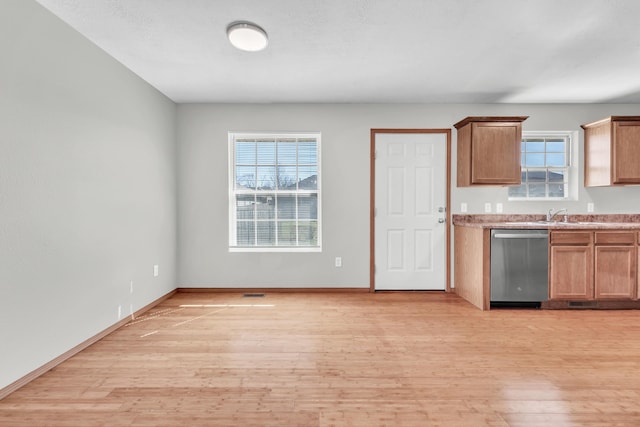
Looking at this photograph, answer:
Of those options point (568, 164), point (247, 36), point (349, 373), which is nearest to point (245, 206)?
point (247, 36)

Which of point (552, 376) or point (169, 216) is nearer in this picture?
point (552, 376)

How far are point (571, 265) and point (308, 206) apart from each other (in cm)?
303

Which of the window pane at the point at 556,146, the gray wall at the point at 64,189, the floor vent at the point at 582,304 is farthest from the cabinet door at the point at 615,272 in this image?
the gray wall at the point at 64,189

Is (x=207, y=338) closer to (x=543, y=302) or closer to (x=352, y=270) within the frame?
(x=352, y=270)

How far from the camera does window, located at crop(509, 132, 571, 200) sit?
4.12 metres

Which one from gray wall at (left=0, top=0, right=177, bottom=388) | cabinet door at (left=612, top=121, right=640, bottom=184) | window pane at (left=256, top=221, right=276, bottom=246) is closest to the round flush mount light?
gray wall at (left=0, top=0, right=177, bottom=388)

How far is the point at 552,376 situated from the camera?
2.08 meters

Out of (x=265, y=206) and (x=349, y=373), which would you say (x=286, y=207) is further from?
(x=349, y=373)

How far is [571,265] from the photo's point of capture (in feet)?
11.3

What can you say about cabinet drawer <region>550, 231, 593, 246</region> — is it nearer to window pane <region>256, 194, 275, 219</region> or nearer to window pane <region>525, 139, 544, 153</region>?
window pane <region>525, 139, 544, 153</region>

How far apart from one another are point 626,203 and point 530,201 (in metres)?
1.20

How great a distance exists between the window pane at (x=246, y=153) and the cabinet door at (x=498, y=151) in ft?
8.84

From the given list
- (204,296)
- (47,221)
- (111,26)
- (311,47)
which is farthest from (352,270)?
(111,26)

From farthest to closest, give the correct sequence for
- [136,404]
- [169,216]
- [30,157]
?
[169,216]
[30,157]
[136,404]
